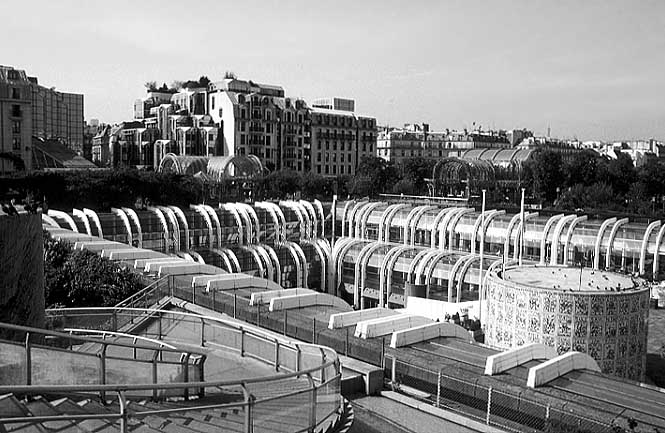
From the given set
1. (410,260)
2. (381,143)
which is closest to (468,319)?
(410,260)

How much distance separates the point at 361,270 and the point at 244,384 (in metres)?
38.0

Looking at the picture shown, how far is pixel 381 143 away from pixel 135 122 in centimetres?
4421

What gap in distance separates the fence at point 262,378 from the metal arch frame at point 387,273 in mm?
29766

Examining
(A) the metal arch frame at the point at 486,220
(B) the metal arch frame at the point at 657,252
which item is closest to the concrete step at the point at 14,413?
(B) the metal arch frame at the point at 657,252

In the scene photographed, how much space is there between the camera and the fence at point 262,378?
6055 millimetres

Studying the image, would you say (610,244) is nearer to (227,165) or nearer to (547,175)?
(547,175)

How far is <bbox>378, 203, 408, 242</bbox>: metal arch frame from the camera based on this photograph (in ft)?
149

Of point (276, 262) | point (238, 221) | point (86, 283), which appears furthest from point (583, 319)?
point (238, 221)

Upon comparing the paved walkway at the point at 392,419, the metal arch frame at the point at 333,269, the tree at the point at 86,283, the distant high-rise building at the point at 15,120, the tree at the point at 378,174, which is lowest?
the metal arch frame at the point at 333,269

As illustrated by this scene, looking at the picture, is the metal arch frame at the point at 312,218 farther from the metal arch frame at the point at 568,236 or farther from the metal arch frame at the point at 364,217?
the metal arch frame at the point at 568,236

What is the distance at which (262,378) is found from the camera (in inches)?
243

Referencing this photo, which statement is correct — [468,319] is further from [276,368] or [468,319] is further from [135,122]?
[135,122]

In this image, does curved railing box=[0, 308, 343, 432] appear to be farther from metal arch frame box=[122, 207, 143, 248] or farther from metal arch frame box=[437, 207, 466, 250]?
metal arch frame box=[437, 207, 466, 250]

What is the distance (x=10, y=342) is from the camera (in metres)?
7.38
